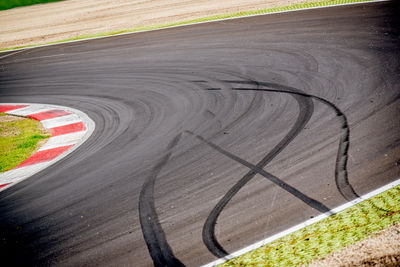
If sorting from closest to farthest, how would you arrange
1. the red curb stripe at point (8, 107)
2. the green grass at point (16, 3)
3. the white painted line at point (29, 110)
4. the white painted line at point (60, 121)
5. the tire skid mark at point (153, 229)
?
the tire skid mark at point (153, 229) < the white painted line at point (60, 121) < the white painted line at point (29, 110) < the red curb stripe at point (8, 107) < the green grass at point (16, 3)

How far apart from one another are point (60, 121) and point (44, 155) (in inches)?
63.1

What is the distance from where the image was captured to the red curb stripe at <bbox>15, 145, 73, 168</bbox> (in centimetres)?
606

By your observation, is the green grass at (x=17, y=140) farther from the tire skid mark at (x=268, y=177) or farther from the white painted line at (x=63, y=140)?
the tire skid mark at (x=268, y=177)

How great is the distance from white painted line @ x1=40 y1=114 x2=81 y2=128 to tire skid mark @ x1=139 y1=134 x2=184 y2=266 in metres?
3.45

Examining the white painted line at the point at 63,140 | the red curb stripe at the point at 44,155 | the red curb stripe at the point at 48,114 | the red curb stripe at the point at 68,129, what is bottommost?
the red curb stripe at the point at 44,155

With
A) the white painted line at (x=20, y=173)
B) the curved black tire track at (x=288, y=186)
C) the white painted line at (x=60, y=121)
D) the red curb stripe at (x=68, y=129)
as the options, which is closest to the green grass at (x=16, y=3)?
the white painted line at (x=60, y=121)

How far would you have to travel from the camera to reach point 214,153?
16.6 ft

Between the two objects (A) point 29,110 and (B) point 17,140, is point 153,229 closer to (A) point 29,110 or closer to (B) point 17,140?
(B) point 17,140

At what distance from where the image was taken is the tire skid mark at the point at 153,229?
3.34 metres

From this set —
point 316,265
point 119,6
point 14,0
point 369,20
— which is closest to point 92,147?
point 316,265

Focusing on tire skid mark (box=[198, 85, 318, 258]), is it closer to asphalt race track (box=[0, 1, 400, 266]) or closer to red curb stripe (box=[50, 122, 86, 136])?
asphalt race track (box=[0, 1, 400, 266])

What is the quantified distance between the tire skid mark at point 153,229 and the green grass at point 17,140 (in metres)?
2.99

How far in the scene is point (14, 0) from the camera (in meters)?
40.3

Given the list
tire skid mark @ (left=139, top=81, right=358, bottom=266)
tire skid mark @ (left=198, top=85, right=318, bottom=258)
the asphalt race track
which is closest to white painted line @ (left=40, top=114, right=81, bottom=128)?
the asphalt race track
